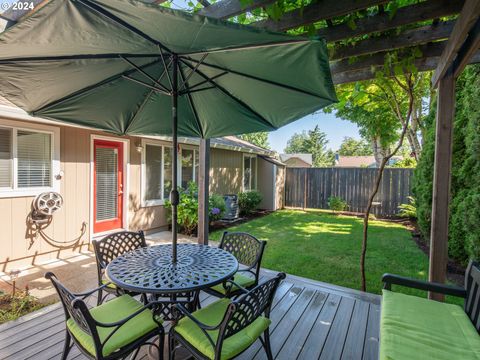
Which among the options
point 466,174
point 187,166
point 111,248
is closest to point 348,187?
point 466,174

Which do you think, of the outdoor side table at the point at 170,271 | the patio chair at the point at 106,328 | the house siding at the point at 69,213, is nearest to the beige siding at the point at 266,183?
the house siding at the point at 69,213

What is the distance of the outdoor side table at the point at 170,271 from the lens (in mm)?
1759

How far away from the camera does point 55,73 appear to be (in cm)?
197

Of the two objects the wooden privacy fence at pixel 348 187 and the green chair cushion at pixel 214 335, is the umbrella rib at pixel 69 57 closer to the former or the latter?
the green chair cushion at pixel 214 335

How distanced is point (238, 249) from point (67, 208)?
375 centimetres

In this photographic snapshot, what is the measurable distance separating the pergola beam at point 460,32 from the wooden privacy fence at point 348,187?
7.77 m

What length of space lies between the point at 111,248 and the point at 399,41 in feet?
11.6

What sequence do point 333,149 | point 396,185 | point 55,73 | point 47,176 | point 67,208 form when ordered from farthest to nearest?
point 333,149 < point 396,185 < point 67,208 < point 47,176 < point 55,73

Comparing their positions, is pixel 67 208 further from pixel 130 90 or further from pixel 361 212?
pixel 361 212

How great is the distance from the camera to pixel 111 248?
2.77 metres

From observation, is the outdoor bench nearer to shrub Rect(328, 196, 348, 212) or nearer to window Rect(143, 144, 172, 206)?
window Rect(143, 144, 172, 206)

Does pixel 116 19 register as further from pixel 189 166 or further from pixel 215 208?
pixel 189 166

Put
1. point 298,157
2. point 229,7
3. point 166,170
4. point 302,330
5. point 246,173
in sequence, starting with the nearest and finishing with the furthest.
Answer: point 229,7 → point 302,330 → point 166,170 → point 246,173 → point 298,157

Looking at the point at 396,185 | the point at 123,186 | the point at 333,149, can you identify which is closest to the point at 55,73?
the point at 123,186
